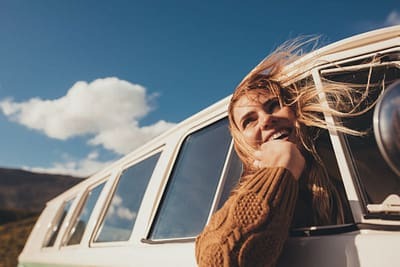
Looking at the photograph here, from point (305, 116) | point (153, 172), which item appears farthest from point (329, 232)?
point (153, 172)

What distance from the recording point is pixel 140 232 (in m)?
3.11

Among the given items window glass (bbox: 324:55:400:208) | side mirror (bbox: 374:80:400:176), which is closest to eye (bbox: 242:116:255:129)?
window glass (bbox: 324:55:400:208)

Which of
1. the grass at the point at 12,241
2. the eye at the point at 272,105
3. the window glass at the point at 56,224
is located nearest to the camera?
the eye at the point at 272,105

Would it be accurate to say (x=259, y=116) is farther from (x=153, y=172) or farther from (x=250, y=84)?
(x=153, y=172)

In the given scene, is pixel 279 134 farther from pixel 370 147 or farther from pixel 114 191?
pixel 114 191

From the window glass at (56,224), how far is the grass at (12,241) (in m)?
12.8

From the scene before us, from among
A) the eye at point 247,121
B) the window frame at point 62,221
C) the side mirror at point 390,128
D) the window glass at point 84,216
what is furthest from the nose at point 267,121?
the window frame at point 62,221

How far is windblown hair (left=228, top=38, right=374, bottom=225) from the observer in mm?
1711

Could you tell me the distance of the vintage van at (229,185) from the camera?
141 centimetres

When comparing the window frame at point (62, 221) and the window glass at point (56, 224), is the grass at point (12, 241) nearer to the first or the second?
the window frame at point (62, 221)

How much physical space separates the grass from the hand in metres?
19.2

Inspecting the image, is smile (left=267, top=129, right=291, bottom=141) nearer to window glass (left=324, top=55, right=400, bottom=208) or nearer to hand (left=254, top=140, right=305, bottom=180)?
hand (left=254, top=140, right=305, bottom=180)

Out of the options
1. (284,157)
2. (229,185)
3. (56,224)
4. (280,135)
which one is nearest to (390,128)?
(284,157)

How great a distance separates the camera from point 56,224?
7121 mm
